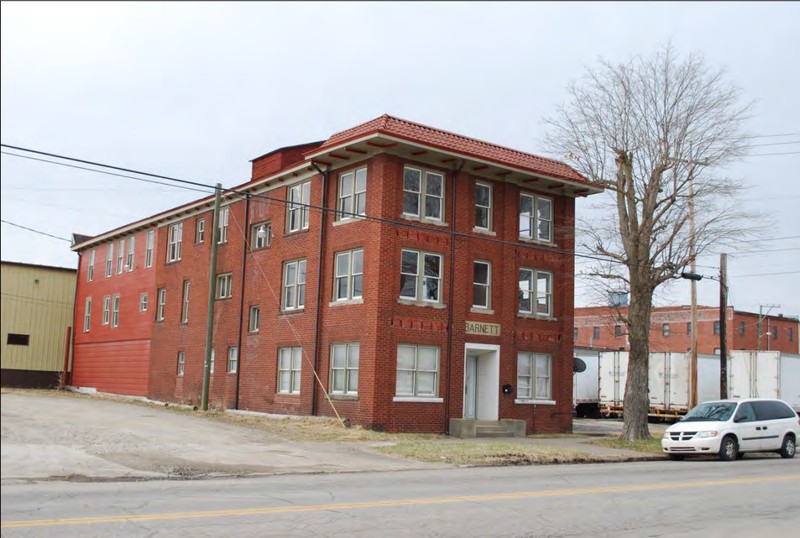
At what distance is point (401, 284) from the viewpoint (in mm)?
27500

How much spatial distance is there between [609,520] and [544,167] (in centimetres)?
2135

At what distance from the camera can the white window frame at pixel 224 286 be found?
119 ft

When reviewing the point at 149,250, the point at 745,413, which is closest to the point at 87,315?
the point at 149,250

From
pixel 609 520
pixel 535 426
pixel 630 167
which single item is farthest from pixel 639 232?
pixel 609 520

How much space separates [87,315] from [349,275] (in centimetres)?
2743

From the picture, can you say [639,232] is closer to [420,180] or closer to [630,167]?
[630,167]

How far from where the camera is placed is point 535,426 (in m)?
30.5

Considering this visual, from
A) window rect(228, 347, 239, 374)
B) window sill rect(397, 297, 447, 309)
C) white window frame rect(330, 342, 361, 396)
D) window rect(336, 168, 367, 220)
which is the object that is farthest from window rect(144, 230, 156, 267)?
window sill rect(397, 297, 447, 309)

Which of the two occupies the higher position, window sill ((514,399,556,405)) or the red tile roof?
the red tile roof

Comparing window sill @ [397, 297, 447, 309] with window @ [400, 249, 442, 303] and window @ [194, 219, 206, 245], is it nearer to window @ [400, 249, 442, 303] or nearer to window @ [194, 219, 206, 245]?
window @ [400, 249, 442, 303]

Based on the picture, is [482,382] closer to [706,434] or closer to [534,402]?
[534,402]

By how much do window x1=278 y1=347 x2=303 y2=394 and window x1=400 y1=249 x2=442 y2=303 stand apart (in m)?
5.28

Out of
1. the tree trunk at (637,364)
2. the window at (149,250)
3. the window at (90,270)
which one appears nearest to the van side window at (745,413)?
the tree trunk at (637,364)

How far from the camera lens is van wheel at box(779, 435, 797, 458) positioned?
79.8ft
